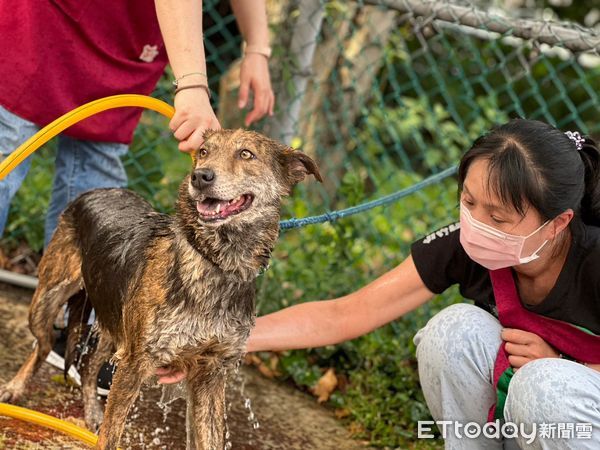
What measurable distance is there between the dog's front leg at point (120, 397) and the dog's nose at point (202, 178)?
2.22 ft

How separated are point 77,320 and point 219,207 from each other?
136 centimetres

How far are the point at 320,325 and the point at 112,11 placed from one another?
1.52m

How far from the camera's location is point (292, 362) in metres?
4.78

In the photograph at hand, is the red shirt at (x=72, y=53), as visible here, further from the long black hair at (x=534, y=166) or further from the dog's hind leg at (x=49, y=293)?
the long black hair at (x=534, y=166)

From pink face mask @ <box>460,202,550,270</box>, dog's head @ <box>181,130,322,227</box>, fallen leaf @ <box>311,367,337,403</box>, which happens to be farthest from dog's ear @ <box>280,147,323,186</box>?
fallen leaf @ <box>311,367,337,403</box>

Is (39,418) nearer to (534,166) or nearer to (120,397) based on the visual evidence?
(120,397)

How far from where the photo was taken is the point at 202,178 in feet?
9.41

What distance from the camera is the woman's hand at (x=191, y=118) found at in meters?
3.21

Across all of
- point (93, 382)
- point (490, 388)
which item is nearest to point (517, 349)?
point (490, 388)

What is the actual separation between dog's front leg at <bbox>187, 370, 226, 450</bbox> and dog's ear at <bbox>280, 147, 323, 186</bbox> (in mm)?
765

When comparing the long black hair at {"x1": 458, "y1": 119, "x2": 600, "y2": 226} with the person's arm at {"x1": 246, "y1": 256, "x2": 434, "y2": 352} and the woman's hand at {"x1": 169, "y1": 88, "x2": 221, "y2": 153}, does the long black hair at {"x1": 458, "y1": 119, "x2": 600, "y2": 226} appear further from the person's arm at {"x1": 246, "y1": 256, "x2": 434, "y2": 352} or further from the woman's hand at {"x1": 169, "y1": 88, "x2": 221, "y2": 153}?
the woman's hand at {"x1": 169, "y1": 88, "x2": 221, "y2": 153}

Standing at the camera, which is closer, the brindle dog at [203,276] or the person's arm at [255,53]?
the brindle dog at [203,276]

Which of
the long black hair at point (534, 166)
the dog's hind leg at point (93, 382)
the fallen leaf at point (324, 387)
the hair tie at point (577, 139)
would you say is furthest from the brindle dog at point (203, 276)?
the fallen leaf at point (324, 387)

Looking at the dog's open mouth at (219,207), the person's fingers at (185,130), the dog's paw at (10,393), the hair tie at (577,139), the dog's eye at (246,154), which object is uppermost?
the person's fingers at (185,130)
